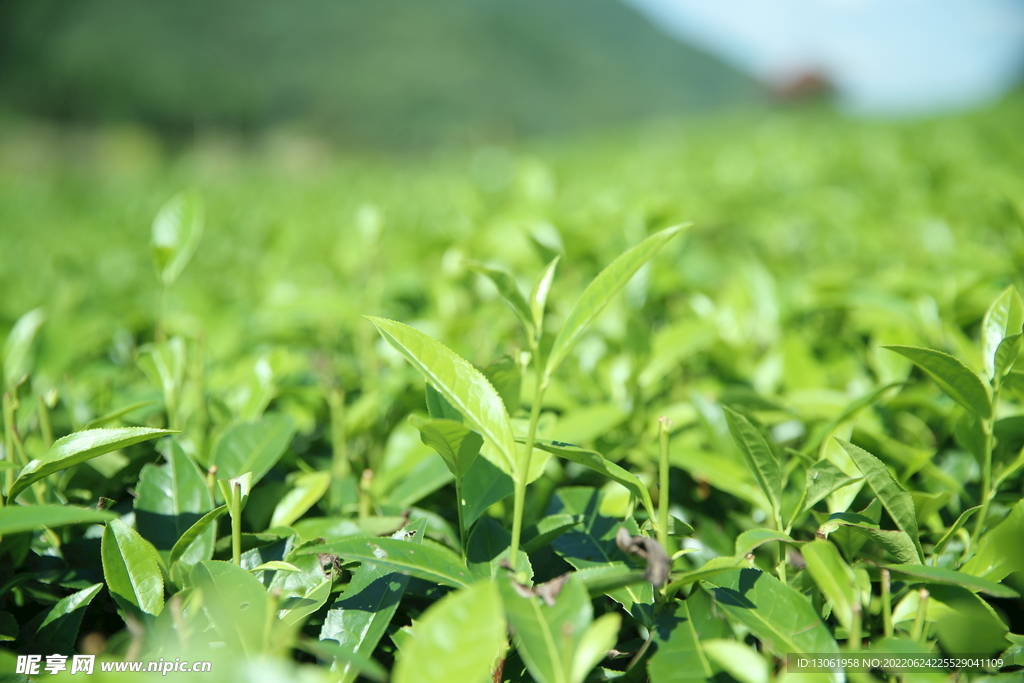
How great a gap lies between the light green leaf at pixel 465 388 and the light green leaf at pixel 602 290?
64mm

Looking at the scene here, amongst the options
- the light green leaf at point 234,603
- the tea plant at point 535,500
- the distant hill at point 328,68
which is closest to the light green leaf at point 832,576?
the tea plant at point 535,500

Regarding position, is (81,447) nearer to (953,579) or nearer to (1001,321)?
(953,579)

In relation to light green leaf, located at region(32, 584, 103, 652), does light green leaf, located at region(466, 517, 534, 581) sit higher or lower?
higher

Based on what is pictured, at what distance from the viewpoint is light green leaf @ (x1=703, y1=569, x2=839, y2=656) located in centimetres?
55

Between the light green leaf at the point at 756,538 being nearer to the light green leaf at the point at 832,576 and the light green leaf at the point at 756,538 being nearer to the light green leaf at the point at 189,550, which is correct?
the light green leaf at the point at 832,576

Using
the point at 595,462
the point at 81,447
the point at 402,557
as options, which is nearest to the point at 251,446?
the point at 81,447

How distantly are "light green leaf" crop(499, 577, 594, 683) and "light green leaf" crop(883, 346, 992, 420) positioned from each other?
0.38m

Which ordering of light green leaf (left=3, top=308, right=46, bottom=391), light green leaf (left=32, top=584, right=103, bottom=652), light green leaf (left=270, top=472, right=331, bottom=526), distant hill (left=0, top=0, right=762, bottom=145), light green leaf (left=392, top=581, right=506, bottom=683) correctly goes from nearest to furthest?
1. light green leaf (left=392, top=581, right=506, bottom=683)
2. light green leaf (left=32, top=584, right=103, bottom=652)
3. light green leaf (left=270, top=472, right=331, bottom=526)
4. light green leaf (left=3, top=308, right=46, bottom=391)
5. distant hill (left=0, top=0, right=762, bottom=145)

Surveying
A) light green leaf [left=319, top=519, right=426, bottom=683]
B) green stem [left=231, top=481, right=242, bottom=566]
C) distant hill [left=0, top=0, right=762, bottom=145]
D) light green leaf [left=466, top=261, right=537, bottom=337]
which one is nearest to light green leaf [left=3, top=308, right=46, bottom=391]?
green stem [left=231, top=481, right=242, bottom=566]

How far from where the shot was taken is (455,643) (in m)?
0.42

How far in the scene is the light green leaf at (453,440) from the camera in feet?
1.71

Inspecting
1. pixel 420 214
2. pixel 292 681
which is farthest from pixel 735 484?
pixel 420 214

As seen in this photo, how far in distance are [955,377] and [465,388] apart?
1.61ft

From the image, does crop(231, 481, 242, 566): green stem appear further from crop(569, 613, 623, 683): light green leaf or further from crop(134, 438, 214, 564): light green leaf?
crop(569, 613, 623, 683): light green leaf
